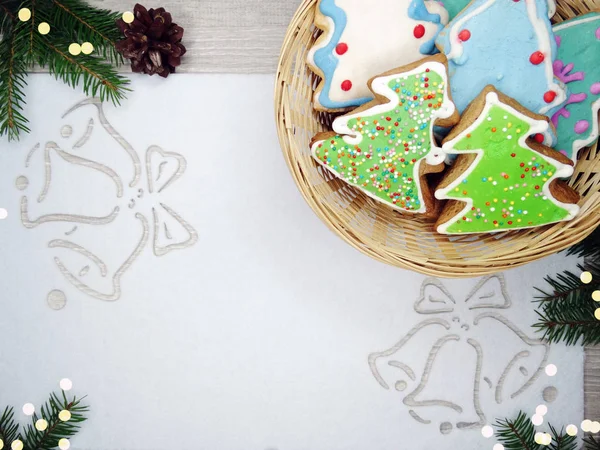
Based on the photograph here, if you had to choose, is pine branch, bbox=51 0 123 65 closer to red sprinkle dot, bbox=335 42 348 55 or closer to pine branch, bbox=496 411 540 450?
red sprinkle dot, bbox=335 42 348 55

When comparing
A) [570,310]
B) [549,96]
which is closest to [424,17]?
[549,96]

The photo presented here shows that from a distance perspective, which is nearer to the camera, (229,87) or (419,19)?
(419,19)

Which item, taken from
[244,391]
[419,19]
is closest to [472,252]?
[419,19]

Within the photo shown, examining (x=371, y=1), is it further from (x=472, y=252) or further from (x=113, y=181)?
(x=113, y=181)

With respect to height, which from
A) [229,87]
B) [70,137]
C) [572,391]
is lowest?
[572,391]

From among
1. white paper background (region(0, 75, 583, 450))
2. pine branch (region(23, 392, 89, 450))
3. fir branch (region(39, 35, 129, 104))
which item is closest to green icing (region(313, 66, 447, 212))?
white paper background (region(0, 75, 583, 450))

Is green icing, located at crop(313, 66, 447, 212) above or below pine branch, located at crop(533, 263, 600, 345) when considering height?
above

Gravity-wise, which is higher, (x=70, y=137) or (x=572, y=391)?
(x=70, y=137)

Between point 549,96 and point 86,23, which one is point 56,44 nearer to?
point 86,23

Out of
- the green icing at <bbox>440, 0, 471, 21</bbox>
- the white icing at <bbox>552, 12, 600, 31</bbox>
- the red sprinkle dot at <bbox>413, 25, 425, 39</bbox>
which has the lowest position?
the red sprinkle dot at <bbox>413, 25, 425, 39</bbox>
